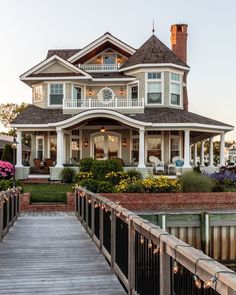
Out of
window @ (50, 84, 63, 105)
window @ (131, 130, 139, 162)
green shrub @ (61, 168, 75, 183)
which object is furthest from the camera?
window @ (50, 84, 63, 105)

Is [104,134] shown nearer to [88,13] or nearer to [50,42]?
[88,13]

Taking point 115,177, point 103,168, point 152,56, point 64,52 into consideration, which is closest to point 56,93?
point 64,52

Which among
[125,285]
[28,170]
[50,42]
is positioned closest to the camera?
[125,285]

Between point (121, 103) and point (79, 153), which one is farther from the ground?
point (121, 103)

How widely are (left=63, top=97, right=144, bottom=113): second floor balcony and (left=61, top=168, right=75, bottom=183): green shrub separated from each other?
4286 mm

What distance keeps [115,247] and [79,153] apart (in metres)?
22.1

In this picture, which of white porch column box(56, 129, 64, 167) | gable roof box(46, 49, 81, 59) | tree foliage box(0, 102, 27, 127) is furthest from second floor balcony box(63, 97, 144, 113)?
tree foliage box(0, 102, 27, 127)

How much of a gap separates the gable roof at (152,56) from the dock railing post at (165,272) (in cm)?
2466

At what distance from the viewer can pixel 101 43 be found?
29875 millimetres

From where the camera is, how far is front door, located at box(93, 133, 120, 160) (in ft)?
94.9

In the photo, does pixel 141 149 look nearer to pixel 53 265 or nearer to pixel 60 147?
pixel 60 147

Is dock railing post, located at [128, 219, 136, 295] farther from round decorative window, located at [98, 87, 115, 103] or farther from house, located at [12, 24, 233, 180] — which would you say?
round decorative window, located at [98, 87, 115, 103]

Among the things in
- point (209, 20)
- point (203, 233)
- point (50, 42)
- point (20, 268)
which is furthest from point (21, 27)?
point (20, 268)

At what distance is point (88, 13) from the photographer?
28406 millimetres
